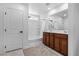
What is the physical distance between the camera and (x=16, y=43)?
3941 millimetres

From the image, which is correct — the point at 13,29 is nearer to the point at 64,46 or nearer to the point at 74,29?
the point at 64,46

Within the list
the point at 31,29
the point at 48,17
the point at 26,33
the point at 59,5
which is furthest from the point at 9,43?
the point at 59,5

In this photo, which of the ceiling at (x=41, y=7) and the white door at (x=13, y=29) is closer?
the white door at (x=13, y=29)

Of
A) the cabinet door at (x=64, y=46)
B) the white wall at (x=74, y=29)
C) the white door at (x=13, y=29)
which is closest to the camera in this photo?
the white wall at (x=74, y=29)

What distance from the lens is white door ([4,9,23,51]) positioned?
144 inches

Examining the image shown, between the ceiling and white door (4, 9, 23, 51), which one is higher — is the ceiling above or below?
above

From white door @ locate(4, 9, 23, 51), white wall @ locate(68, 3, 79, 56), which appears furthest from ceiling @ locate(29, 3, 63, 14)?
white wall @ locate(68, 3, 79, 56)

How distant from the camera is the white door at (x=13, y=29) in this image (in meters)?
3.65

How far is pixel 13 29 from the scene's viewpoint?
150 inches

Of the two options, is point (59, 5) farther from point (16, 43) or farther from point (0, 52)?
point (0, 52)

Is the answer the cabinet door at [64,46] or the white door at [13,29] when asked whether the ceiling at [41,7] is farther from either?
the cabinet door at [64,46]

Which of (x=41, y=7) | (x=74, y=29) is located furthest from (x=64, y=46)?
(x=41, y=7)

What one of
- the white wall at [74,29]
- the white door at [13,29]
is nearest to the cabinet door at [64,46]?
the white wall at [74,29]

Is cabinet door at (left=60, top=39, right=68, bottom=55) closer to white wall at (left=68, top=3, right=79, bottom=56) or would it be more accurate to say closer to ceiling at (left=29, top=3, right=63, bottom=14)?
white wall at (left=68, top=3, right=79, bottom=56)
